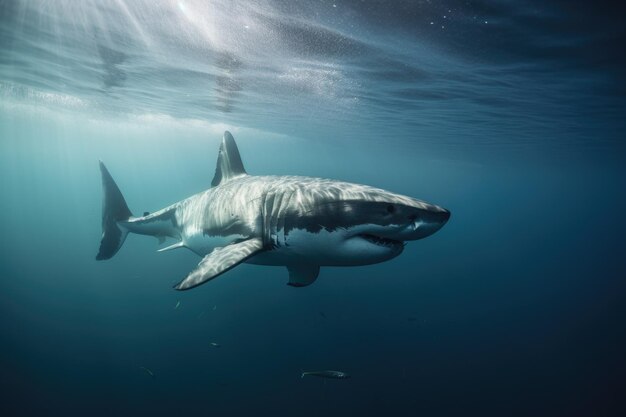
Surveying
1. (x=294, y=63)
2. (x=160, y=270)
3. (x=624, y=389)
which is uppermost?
(x=294, y=63)

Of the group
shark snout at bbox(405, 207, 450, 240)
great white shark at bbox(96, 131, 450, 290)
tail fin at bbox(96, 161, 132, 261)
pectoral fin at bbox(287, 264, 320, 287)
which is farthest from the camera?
tail fin at bbox(96, 161, 132, 261)

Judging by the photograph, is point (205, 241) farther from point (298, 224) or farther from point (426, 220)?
point (426, 220)

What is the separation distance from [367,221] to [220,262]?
186 centimetres

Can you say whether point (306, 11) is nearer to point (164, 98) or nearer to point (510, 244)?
point (164, 98)

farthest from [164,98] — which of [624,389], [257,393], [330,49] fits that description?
[624,389]

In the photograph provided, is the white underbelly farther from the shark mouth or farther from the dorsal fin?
the shark mouth

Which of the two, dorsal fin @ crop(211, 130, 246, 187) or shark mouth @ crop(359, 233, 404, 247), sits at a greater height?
dorsal fin @ crop(211, 130, 246, 187)

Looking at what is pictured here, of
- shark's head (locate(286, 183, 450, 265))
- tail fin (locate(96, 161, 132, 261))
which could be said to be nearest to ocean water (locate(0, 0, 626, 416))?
tail fin (locate(96, 161, 132, 261))

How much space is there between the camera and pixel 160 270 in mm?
27109

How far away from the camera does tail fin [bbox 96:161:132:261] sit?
9.05 metres

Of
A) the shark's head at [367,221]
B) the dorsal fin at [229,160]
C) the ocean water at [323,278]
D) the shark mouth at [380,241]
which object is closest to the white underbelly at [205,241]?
the dorsal fin at [229,160]

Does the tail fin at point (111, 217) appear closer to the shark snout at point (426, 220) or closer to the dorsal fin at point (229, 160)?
the dorsal fin at point (229, 160)

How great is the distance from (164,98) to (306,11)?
15.9 metres

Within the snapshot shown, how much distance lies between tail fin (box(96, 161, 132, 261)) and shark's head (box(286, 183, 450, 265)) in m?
6.72
